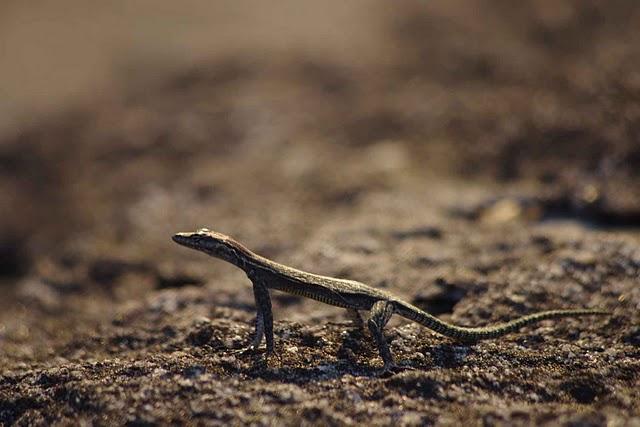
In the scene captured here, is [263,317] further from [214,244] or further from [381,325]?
[381,325]

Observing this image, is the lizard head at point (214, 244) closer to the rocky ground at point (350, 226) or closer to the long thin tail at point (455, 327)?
the rocky ground at point (350, 226)

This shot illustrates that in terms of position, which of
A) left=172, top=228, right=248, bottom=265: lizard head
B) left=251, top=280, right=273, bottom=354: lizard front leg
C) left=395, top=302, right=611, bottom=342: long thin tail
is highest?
left=172, top=228, right=248, bottom=265: lizard head

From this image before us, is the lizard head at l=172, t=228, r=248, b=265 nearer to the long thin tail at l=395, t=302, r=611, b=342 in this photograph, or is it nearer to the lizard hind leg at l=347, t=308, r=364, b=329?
the lizard hind leg at l=347, t=308, r=364, b=329

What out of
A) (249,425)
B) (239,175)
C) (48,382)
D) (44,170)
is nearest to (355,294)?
(249,425)

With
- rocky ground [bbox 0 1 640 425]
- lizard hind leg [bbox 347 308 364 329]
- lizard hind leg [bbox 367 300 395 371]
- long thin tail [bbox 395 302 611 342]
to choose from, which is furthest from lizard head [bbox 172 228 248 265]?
long thin tail [bbox 395 302 611 342]

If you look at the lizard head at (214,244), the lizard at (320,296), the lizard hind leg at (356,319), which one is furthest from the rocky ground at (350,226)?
the lizard head at (214,244)

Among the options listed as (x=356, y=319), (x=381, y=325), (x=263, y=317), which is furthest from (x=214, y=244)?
(x=381, y=325)

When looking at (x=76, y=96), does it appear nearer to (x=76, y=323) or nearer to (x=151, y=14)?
(x=151, y=14)
